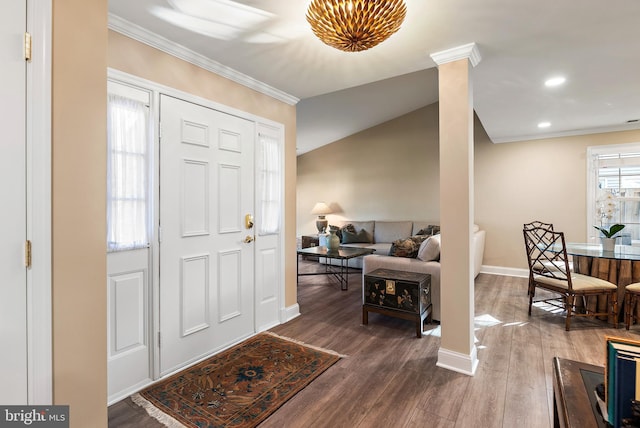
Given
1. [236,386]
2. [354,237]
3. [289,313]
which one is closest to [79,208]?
[236,386]

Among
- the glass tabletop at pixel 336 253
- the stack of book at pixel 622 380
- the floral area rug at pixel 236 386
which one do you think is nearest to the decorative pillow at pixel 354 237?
the glass tabletop at pixel 336 253

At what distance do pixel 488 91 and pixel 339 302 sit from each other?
301 centimetres

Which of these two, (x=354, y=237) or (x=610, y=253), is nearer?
(x=610, y=253)

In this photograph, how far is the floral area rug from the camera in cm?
184

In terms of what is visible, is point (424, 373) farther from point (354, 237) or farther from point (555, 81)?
point (354, 237)

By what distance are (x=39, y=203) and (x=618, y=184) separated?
6681mm

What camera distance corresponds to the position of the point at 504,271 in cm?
548

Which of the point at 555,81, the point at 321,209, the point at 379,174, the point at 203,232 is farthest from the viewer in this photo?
the point at 321,209

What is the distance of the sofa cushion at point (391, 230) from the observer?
20.3ft

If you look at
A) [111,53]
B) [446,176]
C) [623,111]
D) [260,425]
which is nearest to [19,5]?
[111,53]

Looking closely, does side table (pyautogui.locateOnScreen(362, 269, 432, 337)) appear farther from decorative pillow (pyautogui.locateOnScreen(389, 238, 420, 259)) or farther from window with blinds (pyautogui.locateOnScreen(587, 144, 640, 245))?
window with blinds (pyautogui.locateOnScreen(587, 144, 640, 245))

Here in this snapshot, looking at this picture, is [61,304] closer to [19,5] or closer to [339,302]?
[19,5]

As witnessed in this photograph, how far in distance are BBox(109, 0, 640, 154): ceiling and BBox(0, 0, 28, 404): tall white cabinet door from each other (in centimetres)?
110

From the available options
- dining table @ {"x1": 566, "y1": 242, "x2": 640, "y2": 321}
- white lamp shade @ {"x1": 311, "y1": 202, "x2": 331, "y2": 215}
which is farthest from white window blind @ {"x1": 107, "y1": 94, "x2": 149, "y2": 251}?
white lamp shade @ {"x1": 311, "y1": 202, "x2": 331, "y2": 215}
